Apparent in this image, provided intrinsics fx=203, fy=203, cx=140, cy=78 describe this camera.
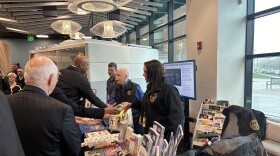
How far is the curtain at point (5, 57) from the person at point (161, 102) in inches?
391

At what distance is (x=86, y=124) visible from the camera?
230 cm

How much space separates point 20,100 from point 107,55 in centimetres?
398

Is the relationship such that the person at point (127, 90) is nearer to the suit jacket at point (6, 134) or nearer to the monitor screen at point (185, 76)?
the monitor screen at point (185, 76)

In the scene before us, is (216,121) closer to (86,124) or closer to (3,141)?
(86,124)

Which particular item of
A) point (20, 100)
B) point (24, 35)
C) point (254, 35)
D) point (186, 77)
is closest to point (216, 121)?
point (186, 77)

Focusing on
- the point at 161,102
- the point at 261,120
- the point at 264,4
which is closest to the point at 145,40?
the point at 264,4

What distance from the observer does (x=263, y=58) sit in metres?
3.38

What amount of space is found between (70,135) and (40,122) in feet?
0.64

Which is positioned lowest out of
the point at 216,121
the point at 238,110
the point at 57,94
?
the point at 216,121

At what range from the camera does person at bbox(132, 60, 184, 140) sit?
1926mm

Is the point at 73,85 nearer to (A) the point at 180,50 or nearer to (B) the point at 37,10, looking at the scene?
(A) the point at 180,50

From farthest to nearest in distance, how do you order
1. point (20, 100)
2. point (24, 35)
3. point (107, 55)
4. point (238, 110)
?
1. point (24, 35)
2. point (107, 55)
3. point (238, 110)
4. point (20, 100)

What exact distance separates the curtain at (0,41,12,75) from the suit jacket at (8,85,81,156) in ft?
33.4

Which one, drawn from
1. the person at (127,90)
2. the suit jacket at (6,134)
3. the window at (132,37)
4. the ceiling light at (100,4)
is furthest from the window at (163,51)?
the suit jacket at (6,134)
